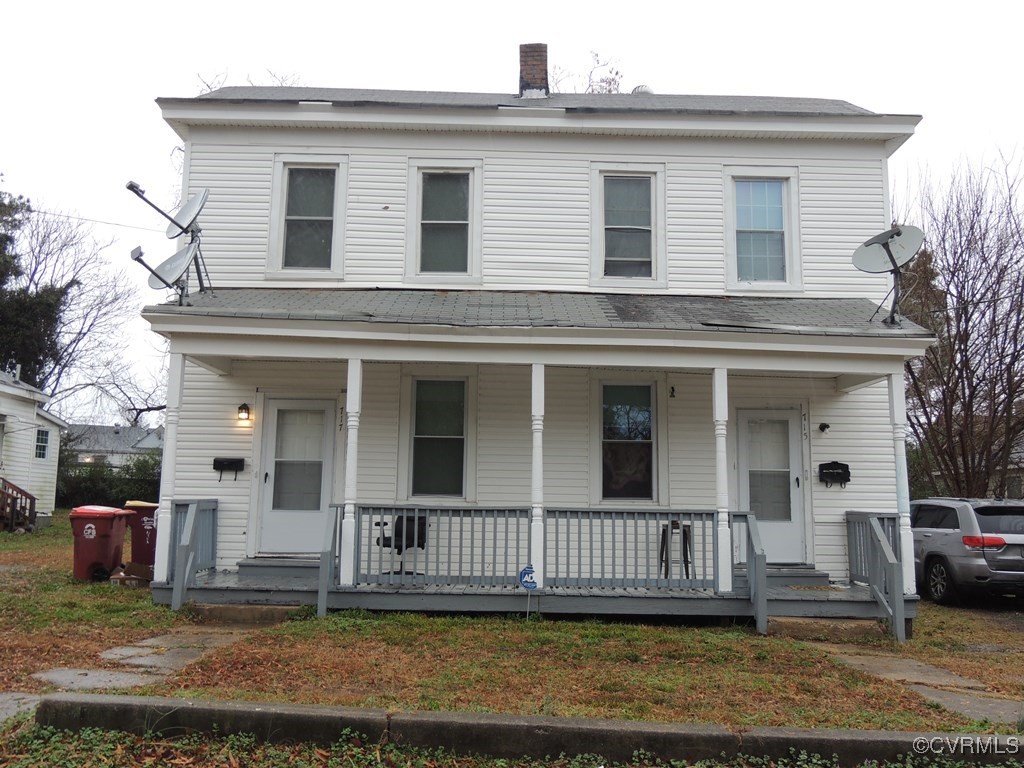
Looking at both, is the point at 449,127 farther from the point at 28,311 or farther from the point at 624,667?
the point at 28,311

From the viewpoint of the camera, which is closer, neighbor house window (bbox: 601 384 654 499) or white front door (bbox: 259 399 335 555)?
white front door (bbox: 259 399 335 555)

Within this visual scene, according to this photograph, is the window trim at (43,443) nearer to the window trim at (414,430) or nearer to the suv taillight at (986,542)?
the window trim at (414,430)

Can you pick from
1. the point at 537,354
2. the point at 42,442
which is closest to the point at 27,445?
the point at 42,442

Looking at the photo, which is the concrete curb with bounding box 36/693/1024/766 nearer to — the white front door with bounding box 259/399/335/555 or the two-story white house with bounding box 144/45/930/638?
the two-story white house with bounding box 144/45/930/638

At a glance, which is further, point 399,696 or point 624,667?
point 624,667

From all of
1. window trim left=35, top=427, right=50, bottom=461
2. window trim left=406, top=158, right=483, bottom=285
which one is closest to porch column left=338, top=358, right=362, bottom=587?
window trim left=406, top=158, right=483, bottom=285

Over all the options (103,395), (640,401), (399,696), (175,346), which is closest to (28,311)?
(103,395)

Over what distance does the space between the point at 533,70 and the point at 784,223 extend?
4.18 metres

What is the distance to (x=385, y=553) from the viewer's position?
8.70m

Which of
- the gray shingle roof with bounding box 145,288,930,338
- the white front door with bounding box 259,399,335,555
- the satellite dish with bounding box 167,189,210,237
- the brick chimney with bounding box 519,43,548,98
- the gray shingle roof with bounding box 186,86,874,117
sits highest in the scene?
the brick chimney with bounding box 519,43,548,98

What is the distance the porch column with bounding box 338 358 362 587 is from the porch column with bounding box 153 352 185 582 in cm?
183

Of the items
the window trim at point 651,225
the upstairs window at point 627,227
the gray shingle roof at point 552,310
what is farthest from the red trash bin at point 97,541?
the upstairs window at point 627,227

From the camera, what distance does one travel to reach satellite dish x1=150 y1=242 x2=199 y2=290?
8156 mm

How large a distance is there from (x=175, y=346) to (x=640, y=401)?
527cm
